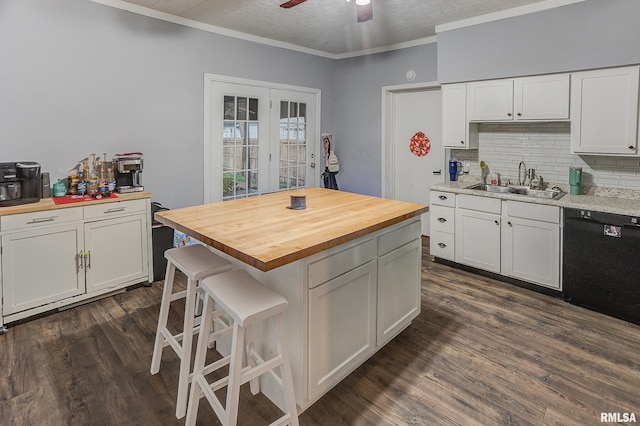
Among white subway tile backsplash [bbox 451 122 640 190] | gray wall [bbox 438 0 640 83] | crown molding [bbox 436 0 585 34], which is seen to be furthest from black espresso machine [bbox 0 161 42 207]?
white subway tile backsplash [bbox 451 122 640 190]

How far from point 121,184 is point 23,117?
0.91 m

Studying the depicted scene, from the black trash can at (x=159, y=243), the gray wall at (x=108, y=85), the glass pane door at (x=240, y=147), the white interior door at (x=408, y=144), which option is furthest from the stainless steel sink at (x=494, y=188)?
the black trash can at (x=159, y=243)

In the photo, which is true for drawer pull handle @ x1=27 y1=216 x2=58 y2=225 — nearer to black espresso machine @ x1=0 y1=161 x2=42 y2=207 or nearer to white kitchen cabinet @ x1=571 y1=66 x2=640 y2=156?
black espresso machine @ x1=0 y1=161 x2=42 y2=207

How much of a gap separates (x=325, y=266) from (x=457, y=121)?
2.95 meters

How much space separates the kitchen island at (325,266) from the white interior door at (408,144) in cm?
246

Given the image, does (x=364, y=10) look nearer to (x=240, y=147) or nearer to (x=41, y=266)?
(x=240, y=147)

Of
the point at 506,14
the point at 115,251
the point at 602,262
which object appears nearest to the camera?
the point at 602,262

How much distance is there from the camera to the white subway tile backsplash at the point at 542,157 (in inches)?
133

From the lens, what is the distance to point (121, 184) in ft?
11.9

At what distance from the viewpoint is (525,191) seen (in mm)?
3863

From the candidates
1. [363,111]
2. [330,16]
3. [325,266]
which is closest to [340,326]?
[325,266]

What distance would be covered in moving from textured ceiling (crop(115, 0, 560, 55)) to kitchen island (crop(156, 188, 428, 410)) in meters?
2.07

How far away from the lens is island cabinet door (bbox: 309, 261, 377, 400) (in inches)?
74.6

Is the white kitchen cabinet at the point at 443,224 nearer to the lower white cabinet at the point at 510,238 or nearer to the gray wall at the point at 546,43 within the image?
the lower white cabinet at the point at 510,238
